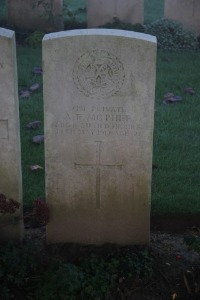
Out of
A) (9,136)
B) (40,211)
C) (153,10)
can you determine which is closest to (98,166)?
(40,211)

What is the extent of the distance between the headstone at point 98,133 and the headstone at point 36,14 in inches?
249

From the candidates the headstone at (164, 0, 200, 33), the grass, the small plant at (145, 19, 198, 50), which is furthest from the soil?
the headstone at (164, 0, 200, 33)

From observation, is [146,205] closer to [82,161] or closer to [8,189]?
[82,161]

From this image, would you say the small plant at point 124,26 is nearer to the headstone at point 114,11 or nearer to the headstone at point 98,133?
the headstone at point 114,11

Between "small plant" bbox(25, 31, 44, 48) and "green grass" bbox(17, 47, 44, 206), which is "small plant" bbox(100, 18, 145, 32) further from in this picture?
"green grass" bbox(17, 47, 44, 206)

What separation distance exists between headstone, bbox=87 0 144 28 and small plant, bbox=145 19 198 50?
0.58 meters

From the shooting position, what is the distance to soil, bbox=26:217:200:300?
400 centimetres

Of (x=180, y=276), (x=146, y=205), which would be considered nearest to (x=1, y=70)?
(x=146, y=205)

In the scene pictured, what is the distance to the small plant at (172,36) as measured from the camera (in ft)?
31.8

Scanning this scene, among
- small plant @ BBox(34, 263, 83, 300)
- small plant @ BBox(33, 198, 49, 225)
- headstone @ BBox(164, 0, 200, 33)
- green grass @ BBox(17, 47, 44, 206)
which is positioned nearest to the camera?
small plant @ BBox(34, 263, 83, 300)

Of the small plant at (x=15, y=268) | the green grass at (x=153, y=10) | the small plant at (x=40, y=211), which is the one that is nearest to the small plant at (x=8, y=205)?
the small plant at (x=40, y=211)

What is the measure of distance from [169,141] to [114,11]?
191 inches

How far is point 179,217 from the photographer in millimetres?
4887

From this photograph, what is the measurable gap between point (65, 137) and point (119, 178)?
517mm
